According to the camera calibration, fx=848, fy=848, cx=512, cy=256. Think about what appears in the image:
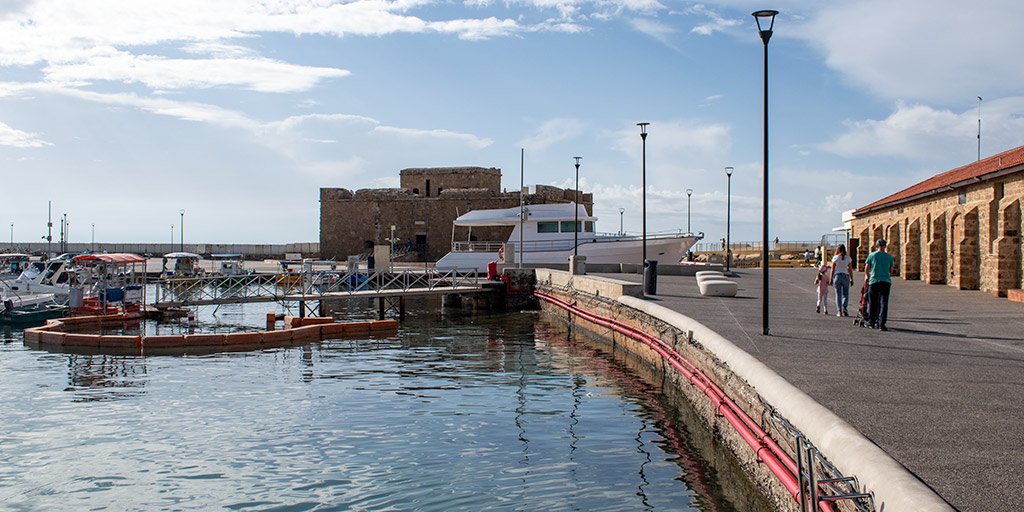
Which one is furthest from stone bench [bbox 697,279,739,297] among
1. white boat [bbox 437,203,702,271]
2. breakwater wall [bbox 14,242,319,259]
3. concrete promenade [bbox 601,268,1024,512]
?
breakwater wall [bbox 14,242,319,259]

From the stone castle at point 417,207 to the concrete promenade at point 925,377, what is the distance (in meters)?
44.3

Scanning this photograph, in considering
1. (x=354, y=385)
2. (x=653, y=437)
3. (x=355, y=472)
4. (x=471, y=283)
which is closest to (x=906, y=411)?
(x=653, y=437)

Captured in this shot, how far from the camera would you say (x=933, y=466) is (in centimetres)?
655

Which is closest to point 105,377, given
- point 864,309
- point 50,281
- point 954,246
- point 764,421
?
point 764,421

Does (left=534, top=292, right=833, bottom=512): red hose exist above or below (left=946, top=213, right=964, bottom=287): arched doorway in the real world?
below

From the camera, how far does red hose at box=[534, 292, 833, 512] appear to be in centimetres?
780

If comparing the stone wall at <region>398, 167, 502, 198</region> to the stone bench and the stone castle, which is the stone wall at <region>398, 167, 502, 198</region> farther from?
the stone bench

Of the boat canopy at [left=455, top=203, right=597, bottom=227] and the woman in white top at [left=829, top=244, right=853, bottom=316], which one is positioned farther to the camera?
the boat canopy at [left=455, top=203, right=597, bottom=227]

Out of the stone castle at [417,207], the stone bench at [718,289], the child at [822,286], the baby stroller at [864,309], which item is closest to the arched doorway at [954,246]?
the stone bench at [718,289]

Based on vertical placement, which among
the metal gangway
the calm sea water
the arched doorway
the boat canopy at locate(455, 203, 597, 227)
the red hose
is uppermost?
the boat canopy at locate(455, 203, 597, 227)

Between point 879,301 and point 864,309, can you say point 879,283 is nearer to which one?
point 879,301

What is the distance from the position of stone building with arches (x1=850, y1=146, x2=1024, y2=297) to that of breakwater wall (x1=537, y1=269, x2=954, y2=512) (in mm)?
10415

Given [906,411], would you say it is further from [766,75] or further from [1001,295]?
[1001,295]

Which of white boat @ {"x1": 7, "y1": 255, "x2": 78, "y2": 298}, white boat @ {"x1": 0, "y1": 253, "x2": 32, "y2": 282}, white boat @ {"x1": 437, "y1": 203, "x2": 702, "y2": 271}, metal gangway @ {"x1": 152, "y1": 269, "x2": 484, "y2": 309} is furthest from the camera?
white boat @ {"x1": 0, "y1": 253, "x2": 32, "y2": 282}
